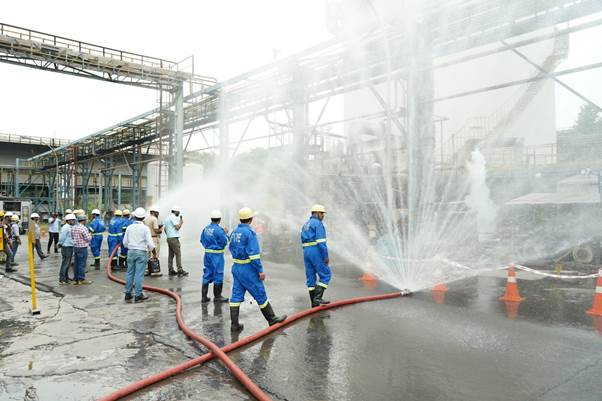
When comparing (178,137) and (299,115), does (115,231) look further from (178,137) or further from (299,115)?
(178,137)

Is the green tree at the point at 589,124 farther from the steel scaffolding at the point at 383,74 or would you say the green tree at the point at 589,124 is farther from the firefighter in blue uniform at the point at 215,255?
the firefighter in blue uniform at the point at 215,255

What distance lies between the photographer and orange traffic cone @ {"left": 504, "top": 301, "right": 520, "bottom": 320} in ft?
20.8

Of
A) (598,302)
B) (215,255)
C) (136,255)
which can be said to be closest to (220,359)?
(215,255)

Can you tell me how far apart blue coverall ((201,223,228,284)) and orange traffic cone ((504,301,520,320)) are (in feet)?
16.2

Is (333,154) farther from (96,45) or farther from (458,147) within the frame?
(96,45)

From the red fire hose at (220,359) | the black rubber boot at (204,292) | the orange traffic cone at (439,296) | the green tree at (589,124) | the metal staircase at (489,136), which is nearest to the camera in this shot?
the red fire hose at (220,359)

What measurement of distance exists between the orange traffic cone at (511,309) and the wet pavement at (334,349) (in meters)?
0.03

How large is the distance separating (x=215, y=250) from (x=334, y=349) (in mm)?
3304

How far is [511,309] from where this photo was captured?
22.1ft

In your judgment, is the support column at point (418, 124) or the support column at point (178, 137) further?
the support column at point (178, 137)

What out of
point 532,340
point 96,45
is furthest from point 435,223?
point 96,45

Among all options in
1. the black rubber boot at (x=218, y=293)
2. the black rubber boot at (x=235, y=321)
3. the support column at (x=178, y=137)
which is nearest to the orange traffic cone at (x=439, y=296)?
the black rubber boot at (x=235, y=321)

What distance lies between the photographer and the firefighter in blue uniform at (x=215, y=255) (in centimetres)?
740

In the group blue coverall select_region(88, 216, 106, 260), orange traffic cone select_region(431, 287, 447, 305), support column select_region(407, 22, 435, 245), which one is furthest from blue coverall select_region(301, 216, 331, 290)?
blue coverall select_region(88, 216, 106, 260)
